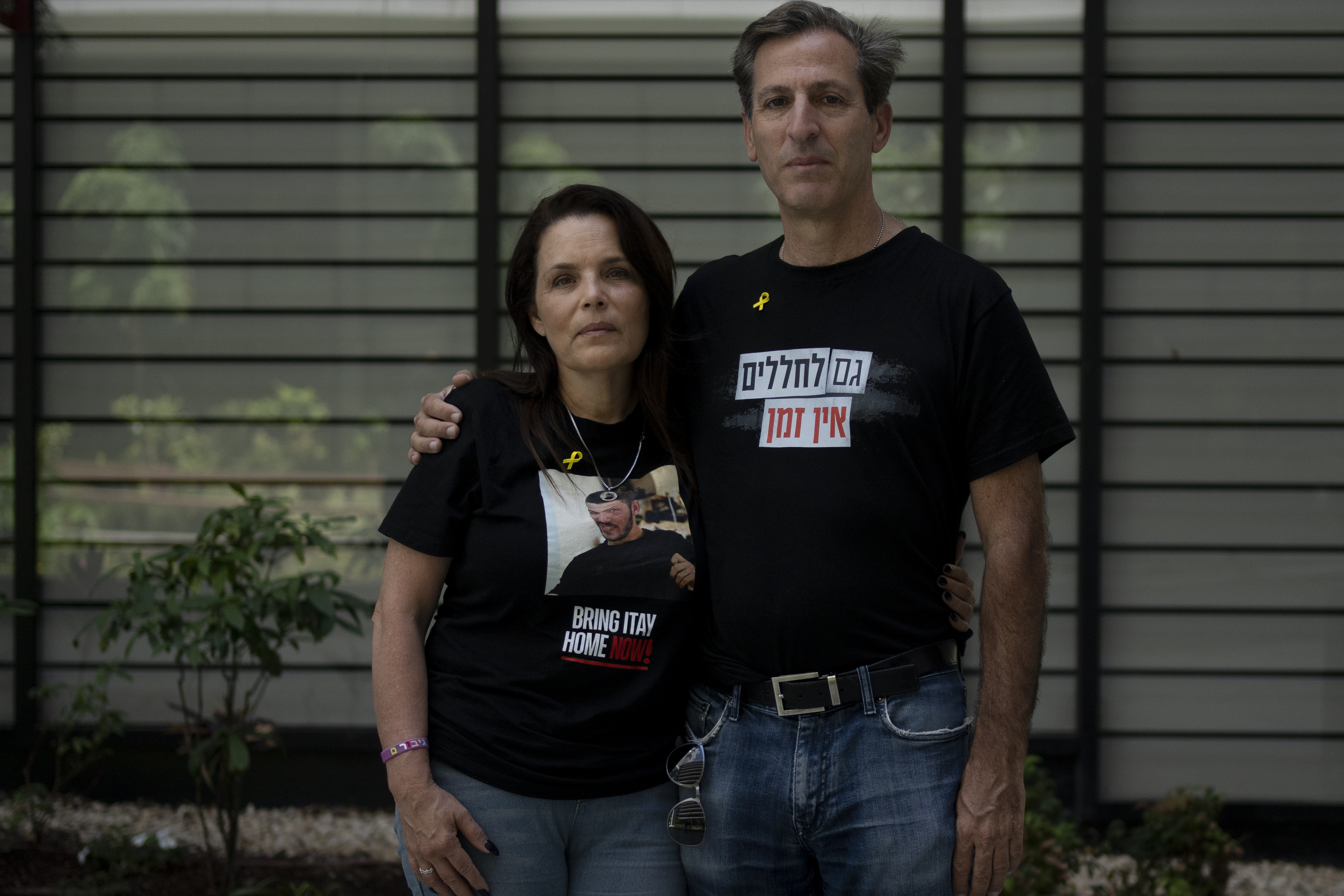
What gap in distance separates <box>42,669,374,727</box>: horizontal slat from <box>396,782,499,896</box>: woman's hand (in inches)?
112

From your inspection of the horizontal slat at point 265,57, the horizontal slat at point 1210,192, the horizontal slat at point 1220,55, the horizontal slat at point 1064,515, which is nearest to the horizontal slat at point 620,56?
the horizontal slat at point 265,57

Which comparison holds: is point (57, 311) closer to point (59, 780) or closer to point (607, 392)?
point (59, 780)

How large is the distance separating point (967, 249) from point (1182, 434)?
4.29 feet

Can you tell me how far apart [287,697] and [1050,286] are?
13.2ft

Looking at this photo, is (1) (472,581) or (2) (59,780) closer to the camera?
(1) (472,581)

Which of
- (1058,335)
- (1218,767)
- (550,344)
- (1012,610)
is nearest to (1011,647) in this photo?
(1012,610)

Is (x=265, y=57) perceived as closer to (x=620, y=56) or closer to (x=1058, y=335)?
(x=620, y=56)

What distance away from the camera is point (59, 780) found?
160 inches

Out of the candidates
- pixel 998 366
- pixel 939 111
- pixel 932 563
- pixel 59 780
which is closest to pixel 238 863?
pixel 59 780

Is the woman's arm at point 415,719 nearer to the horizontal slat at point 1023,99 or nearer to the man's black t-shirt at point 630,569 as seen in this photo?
the man's black t-shirt at point 630,569

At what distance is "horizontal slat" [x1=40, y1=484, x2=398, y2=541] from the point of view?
15.2ft

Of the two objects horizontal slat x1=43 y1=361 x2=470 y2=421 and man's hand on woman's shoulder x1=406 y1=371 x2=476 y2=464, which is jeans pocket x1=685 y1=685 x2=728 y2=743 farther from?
horizontal slat x1=43 y1=361 x2=470 y2=421

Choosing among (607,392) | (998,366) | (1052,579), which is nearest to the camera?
(998,366)

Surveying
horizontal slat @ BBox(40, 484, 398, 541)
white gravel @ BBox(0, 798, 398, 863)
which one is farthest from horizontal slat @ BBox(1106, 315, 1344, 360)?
white gravel @ BBox(0, 798, 398, 863)
